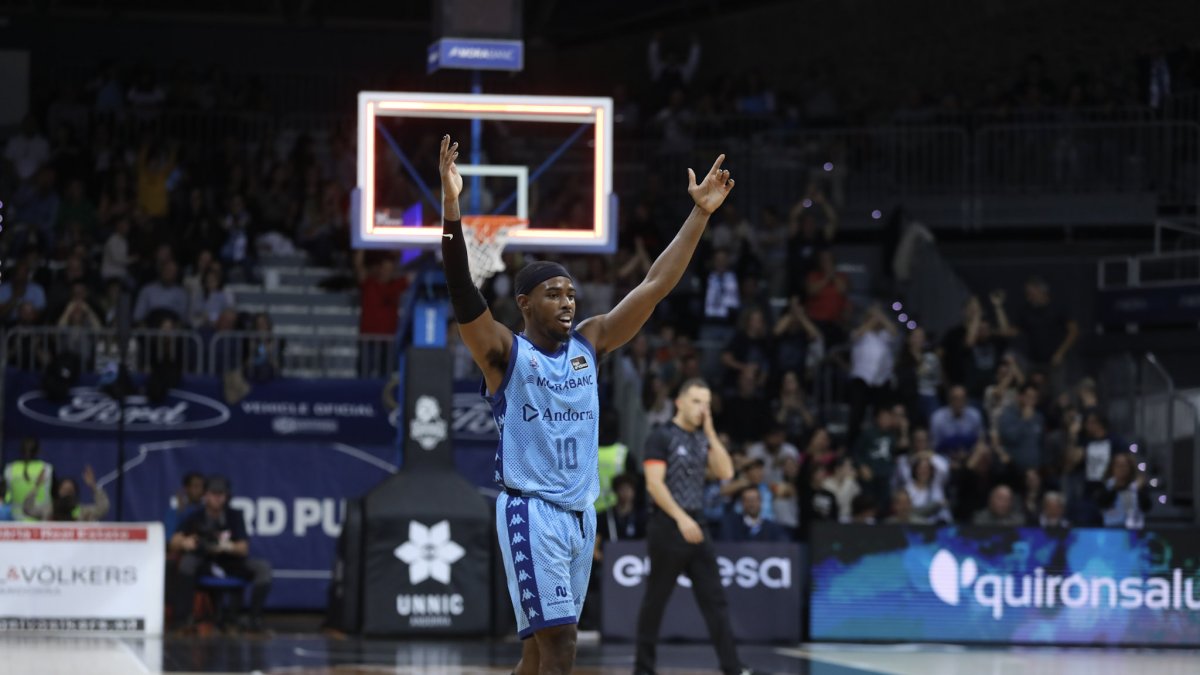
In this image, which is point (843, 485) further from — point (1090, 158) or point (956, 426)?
point (1090, 158)

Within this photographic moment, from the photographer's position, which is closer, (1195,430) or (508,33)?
(508,33)

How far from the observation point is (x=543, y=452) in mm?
7863

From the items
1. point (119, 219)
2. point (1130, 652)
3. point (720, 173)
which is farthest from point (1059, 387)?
point (720, 173)

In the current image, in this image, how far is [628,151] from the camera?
27609mm

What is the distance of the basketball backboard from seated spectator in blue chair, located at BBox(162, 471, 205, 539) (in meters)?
3.43

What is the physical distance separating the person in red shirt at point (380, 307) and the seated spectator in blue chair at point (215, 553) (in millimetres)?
4489

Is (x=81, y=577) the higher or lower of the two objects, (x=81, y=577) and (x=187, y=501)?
the lower

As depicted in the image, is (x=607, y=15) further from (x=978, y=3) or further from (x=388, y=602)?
(x=388, y=602)

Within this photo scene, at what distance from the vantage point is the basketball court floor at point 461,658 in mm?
14641

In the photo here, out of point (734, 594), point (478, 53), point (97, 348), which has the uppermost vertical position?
point (478, 53)

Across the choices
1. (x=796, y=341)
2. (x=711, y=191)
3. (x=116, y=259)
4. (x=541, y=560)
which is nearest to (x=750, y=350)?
(x=796, y=341)

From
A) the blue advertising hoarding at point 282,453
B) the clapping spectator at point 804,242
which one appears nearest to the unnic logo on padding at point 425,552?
the blue advertising hoarding at point 282,453

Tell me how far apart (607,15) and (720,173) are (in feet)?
81.8

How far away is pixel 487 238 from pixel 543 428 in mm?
8598
